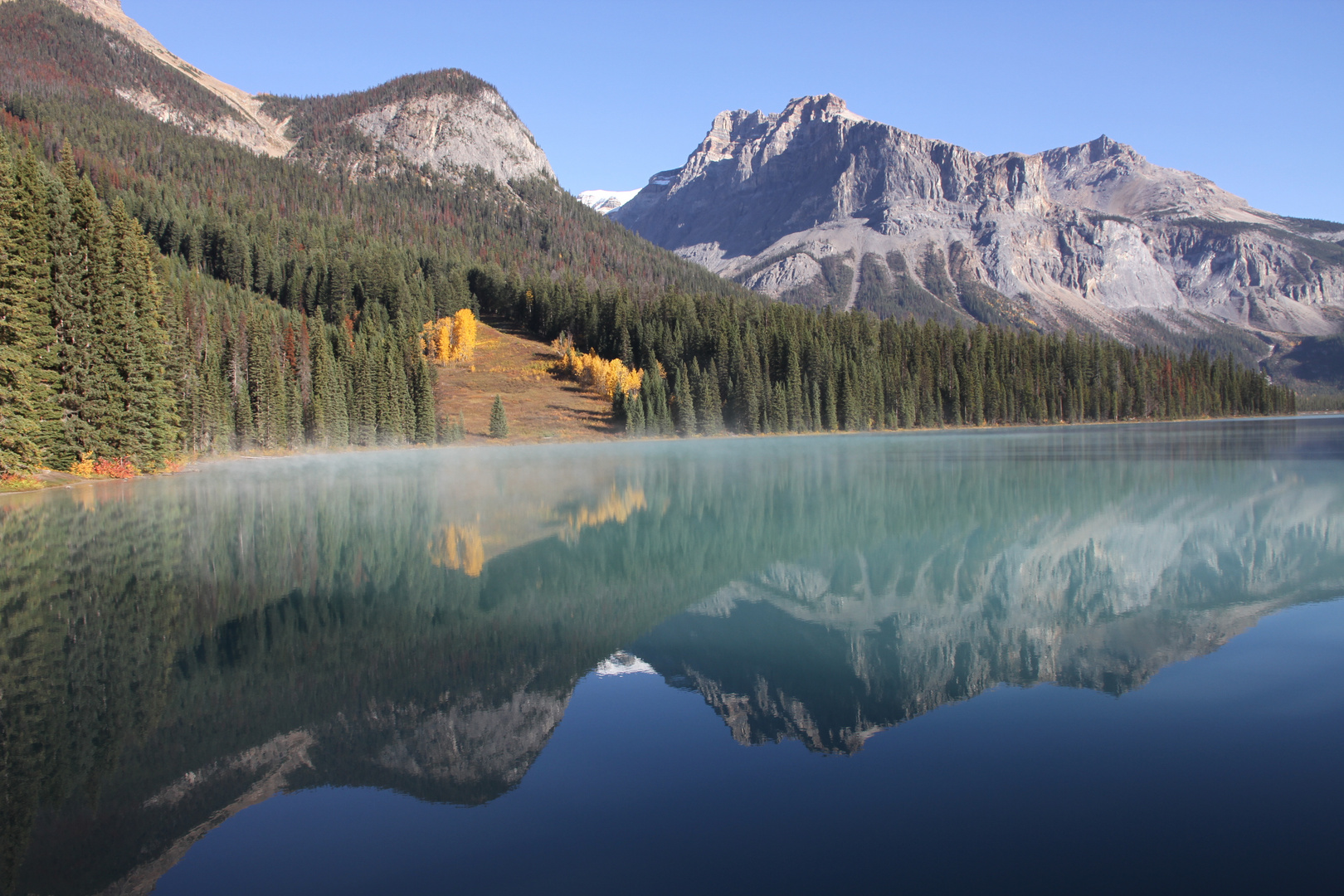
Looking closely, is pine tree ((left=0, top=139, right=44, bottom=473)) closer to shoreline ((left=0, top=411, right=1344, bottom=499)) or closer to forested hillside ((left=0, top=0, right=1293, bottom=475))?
forested hillside ((left=0, top=0, right=1293, bottom=475))

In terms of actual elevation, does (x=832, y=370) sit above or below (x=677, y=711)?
above

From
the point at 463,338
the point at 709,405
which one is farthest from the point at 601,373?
the point at 463,338

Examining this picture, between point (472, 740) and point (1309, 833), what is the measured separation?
7233mm

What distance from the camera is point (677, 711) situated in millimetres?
9039

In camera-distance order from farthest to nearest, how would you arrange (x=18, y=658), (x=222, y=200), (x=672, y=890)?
1. (x=222, y=200)
2. (x=18, y=658)
3. (x=672, y=890)

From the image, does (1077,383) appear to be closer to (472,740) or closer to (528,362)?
(528,362)

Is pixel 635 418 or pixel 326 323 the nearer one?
pixel 635 418

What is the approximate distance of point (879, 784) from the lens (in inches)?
275

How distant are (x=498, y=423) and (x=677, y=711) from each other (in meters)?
82.1

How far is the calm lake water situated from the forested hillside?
19.8 m

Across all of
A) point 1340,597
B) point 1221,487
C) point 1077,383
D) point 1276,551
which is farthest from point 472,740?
point 1077,383

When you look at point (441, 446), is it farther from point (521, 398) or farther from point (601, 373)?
point (601, 373)

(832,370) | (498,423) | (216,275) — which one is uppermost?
(216,275)

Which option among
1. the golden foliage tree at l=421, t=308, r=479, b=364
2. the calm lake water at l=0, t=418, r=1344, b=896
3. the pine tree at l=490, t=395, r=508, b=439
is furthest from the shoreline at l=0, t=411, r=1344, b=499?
the golden foliage tree at l=421, t=308, r=479, b=364
